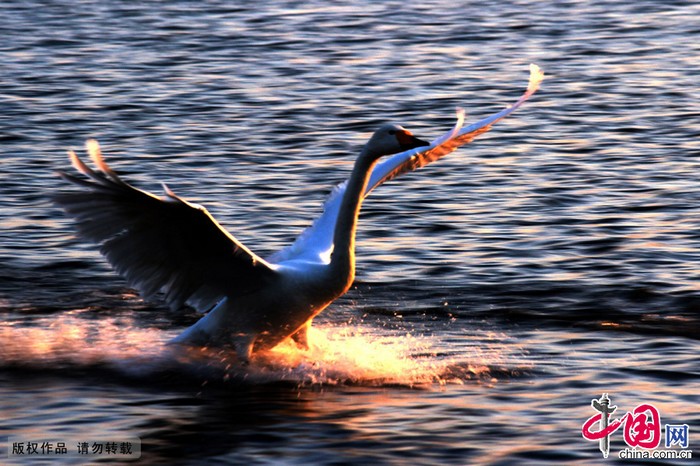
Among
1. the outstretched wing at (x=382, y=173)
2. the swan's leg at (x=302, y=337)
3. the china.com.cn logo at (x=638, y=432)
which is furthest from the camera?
the outstretched wing at (x=382, y=173)

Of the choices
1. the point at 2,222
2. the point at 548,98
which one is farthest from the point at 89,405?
the point at 548,98

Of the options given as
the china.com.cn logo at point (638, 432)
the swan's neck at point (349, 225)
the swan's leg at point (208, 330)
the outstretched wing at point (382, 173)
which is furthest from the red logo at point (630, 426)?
the swan's leg at point (208, 330)

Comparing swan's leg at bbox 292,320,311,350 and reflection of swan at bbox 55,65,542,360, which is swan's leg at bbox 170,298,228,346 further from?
swan's leg at bbox 292,320,311,350

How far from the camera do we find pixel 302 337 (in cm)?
1042

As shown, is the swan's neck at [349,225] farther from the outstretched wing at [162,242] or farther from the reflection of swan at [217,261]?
the outstretched wing at [162,242]

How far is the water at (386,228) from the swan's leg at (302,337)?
4.2 inches

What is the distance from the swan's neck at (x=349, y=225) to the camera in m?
9.62

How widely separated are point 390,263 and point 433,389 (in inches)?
118

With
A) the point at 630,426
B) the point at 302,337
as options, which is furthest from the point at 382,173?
the point at 630,426

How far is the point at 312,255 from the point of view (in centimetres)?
1039

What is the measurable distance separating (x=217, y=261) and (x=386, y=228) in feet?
14.1

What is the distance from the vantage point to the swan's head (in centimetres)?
956

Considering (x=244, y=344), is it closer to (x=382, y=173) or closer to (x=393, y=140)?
(x=393, y=140)

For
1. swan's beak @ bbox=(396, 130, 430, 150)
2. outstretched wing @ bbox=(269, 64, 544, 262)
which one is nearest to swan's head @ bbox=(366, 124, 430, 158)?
swan's beak @ bbox=(396, 130, 430, 150)
